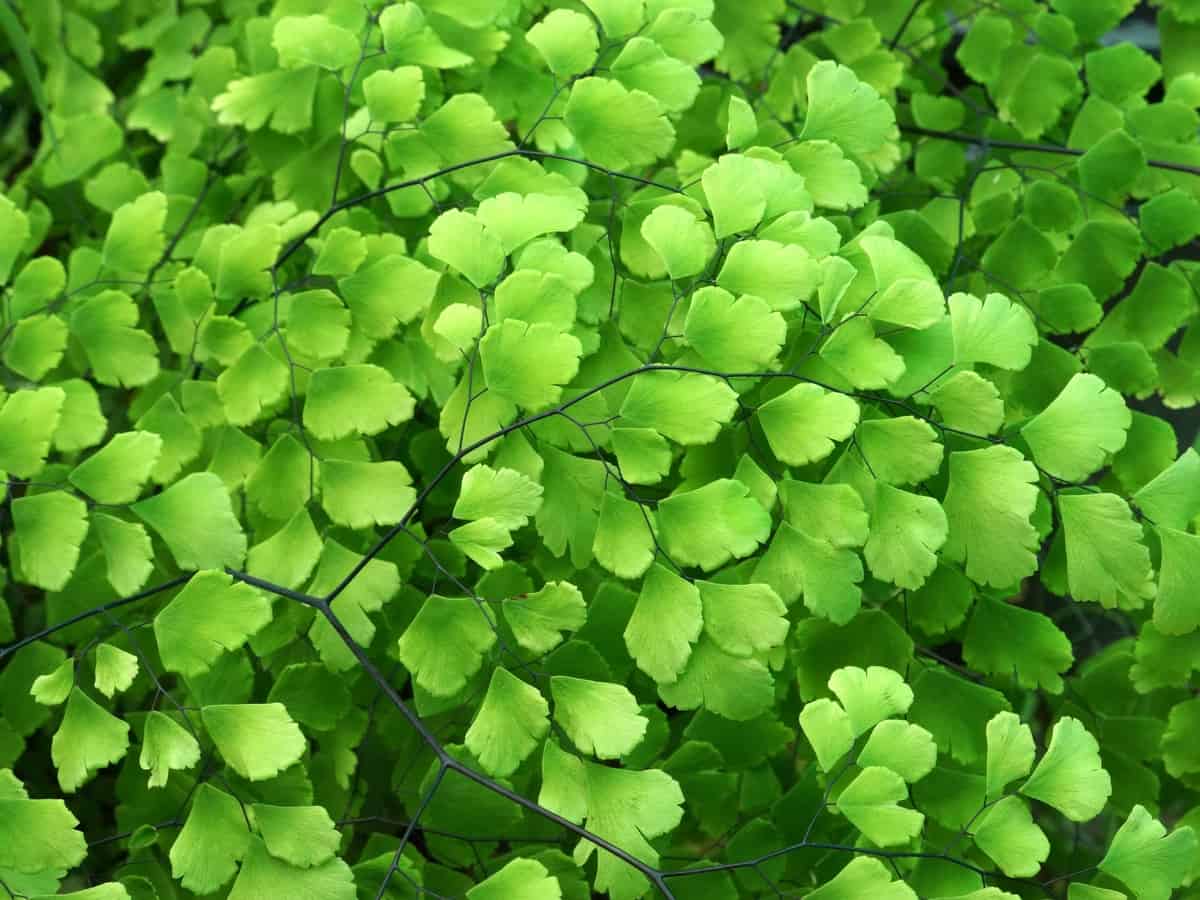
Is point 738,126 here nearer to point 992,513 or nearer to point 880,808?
point 992,513

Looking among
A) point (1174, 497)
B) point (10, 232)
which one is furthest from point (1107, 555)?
point (10, 232)

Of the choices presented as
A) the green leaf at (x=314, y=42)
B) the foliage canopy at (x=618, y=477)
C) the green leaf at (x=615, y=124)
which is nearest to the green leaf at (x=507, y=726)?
the foliage canopy at (x=618, y=477)

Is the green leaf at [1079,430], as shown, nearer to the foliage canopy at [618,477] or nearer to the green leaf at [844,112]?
the foliage canopy at [618,477]

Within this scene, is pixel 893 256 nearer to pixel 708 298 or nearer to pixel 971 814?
pixel 708 298

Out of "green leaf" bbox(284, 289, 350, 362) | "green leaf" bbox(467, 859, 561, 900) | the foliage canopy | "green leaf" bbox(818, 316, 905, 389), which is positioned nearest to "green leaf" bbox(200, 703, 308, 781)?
the foliage canopy

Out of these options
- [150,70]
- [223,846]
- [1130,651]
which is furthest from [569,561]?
[150,70]

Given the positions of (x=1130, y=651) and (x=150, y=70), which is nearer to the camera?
(x=1130, y=651)
